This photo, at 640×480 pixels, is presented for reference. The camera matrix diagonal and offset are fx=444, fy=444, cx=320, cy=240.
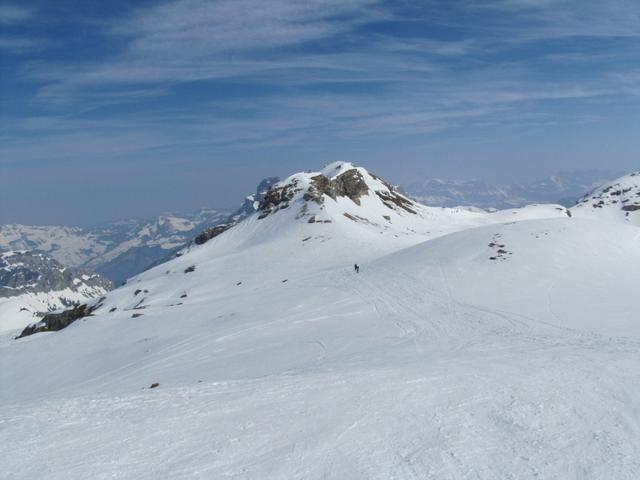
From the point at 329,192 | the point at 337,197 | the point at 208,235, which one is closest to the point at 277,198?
the point at 329,192

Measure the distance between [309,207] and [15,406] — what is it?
7703cm

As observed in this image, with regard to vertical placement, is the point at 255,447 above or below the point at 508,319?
above

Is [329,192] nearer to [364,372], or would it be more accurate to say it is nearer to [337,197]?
[337,197]

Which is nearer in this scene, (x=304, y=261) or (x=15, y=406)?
(x=15, y=406)

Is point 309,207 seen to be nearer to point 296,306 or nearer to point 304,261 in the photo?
point 304,261

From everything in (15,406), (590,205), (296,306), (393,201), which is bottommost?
(590,205)

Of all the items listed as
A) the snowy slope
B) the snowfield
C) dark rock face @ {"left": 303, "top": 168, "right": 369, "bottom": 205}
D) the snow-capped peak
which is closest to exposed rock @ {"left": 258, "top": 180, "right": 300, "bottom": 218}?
the snow-capped peak

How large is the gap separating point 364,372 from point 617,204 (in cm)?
13531

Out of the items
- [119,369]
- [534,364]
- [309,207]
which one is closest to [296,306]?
[119,369]

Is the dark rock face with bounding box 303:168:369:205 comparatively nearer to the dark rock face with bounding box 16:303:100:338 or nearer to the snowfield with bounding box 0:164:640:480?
the snowfield with bounding box 0:164:640:480

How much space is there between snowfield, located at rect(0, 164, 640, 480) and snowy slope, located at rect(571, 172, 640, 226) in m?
80.1

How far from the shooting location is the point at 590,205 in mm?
126125

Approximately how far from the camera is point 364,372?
18.2m

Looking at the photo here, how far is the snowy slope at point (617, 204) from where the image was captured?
118m
